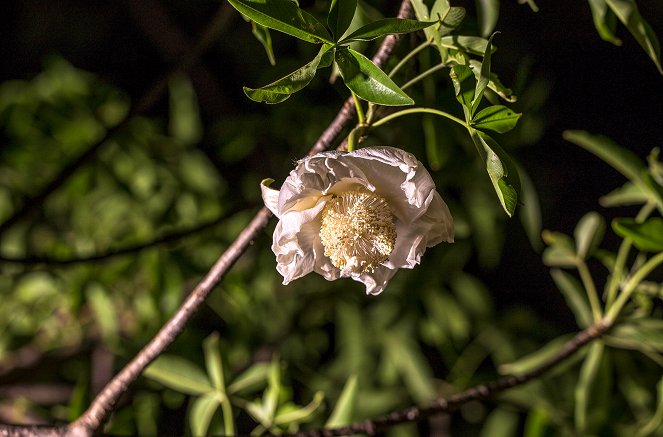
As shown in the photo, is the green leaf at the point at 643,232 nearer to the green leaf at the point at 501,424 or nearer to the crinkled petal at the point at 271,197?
the crinkled petal at the point at 271,197

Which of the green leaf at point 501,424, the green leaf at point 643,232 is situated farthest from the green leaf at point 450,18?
the green leaf at point 501,424

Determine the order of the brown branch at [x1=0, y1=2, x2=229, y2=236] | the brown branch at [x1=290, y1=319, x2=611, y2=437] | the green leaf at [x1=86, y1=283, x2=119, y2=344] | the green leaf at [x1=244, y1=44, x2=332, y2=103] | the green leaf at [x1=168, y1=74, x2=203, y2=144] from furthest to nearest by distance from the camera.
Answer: the green leaf at [x1=168, y1=74, x2=203, y2=144] < the green leaf at [x1=86, y1=283, x2=119, y2=344] < the brown branch at [x1=0, y1=2, x2=229, y2=236] < the brown branch at [x1=290, y1=319, x2=611, y2=437] < the green leaf at [x1=244, y1=44, x2=332, y2=103]

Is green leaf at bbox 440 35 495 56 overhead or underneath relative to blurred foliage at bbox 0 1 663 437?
overhead

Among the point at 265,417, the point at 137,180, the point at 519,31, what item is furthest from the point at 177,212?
the point at 519,31

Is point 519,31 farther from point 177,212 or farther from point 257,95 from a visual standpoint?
point 257,95

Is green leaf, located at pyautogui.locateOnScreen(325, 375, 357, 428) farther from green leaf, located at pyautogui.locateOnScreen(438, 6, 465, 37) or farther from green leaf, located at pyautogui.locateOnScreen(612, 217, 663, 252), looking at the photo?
green leaf, located at pyautogui.locateOnScreen(438, 6, 465, 37)

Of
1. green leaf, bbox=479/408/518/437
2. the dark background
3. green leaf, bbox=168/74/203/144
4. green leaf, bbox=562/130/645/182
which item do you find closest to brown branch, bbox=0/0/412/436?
green leaf, bbox=562/130/645/182

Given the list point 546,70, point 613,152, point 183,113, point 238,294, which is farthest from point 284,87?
point 546,70
